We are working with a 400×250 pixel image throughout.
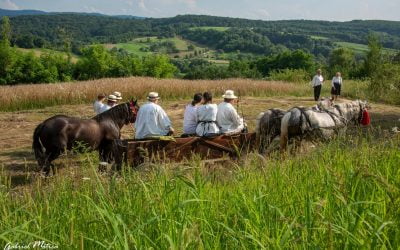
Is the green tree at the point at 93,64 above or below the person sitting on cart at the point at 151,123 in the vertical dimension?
below

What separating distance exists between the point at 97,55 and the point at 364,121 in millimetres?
41221

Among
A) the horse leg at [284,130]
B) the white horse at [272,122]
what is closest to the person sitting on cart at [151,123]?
the white horse at [272,122]

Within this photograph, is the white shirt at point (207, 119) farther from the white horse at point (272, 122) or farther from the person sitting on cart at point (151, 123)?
the white horse at point (272, 122)

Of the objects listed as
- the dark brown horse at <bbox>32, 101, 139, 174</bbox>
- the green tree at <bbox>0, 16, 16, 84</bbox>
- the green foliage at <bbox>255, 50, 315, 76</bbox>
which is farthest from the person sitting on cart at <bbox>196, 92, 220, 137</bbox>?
the green foliage at <bbox>255, 50, 315, 76</bbox>

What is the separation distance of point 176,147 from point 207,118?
1.07 meters

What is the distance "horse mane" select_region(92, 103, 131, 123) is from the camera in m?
8.75

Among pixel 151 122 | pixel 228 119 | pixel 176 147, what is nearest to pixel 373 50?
pixel 228 119

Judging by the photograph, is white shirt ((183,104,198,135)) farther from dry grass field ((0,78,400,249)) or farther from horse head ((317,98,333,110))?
dry grass field ((0,78,400,249))

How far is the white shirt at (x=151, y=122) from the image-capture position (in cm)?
777

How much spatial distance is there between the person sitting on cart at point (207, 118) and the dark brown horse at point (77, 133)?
5.43 feet

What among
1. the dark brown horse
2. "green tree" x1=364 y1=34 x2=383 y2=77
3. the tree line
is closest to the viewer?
the dark brown horse

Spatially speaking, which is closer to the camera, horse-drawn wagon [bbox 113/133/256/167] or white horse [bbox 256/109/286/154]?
horse-drawn wagon [bbox 113/133/256/167]

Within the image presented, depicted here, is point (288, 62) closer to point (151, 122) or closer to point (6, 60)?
point (6, 60)

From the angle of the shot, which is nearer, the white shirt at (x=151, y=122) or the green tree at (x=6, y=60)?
the white shirt at (x=151, y=122)
